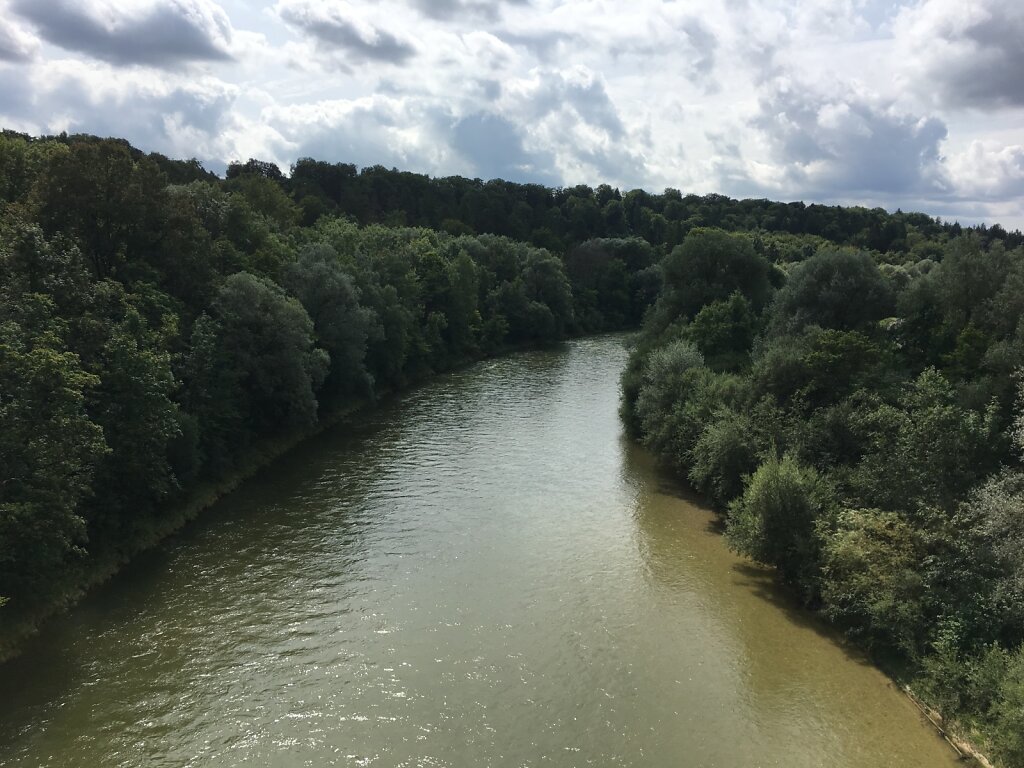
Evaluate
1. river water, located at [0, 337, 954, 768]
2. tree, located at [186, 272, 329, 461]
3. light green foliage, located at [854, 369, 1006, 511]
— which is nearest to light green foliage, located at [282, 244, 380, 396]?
tree, located at [186, 272, 329, 461]

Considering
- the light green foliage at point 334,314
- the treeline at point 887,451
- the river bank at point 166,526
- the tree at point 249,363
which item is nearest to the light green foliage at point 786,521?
the treeline at point 887,451

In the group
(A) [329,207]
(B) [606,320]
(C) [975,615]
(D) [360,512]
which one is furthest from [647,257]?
(C) [975,615]

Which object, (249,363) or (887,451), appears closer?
(887,451)

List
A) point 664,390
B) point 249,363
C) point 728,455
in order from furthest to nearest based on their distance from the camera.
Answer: point 664,390 → point 249,363 → point 728,455

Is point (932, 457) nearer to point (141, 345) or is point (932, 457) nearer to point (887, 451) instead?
point (887, 451)

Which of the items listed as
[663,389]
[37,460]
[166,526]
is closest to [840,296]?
[663,389]

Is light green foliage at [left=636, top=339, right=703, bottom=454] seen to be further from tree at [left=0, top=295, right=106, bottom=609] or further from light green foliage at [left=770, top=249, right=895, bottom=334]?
tree at [left=0, top=295, right=106, bottom=609]

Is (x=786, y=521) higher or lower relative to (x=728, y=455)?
lower

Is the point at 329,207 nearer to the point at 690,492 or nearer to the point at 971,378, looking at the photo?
the point at 690,492
